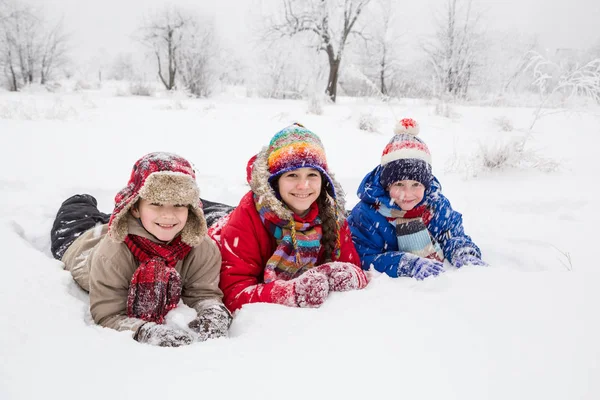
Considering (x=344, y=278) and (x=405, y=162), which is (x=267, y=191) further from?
(x=405, y=162)

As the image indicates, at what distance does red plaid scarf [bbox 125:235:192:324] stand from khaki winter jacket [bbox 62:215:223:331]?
0.14 feet

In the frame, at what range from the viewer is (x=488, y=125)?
704 centimetres

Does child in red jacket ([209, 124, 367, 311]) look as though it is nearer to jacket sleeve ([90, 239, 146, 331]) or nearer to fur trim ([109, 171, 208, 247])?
fur trim ([109, 171, 208, 247])

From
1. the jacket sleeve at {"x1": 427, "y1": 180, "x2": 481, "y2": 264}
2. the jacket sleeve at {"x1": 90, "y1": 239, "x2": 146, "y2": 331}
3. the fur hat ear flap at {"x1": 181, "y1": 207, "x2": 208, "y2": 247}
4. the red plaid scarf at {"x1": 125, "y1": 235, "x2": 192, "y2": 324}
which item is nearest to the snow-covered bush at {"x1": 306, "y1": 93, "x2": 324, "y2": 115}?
the jacket sleeve at {"x1": 427, "y1": 180, "x2": 481, "y2": 264}

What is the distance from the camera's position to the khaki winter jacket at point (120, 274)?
1729 millimetres

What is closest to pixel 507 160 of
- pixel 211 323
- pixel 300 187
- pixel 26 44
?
pixel 300 187

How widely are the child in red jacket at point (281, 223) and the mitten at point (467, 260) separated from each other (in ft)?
2.97

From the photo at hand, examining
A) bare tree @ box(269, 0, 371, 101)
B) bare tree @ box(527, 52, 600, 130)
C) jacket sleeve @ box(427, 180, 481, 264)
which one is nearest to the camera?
jacket sleeve @ box(427, 180, 481, 264)

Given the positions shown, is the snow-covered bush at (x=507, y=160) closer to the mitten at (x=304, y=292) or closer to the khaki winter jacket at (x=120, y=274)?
the mitten at (x=304, y=292)

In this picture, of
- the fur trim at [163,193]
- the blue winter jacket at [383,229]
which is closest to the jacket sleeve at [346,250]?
the blue winter jacket at [383,229]

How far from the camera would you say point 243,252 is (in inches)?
85.4

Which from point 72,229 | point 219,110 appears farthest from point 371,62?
point 72,229

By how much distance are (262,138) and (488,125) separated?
4.45 meters

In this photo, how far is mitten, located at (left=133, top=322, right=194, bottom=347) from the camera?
1.53 m
